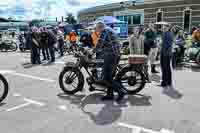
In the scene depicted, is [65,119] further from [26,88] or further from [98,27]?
[26,88]

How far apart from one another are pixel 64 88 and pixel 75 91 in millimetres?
316

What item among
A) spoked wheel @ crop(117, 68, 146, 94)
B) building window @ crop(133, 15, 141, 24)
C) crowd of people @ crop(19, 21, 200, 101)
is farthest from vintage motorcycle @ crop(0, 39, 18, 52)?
building window @ crop(133, 15, 141, 24)

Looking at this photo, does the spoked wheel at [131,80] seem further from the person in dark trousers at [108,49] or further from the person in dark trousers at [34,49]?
the person in dark trousers at [34,49]

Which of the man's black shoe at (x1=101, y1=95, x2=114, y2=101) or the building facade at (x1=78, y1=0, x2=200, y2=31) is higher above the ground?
the building facade at (x1=78, y1=0, x2=200, y2=31)

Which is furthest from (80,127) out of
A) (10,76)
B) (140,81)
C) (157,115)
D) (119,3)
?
(119,3)

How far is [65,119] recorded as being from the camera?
5395 millimetres

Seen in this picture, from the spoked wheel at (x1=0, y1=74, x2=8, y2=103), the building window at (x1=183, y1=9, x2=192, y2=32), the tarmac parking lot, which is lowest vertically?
the tarmac parking lot

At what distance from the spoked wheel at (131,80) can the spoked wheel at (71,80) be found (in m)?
0.96

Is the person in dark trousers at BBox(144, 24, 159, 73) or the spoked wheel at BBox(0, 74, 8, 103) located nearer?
the spoked wheel at BBox(0, 74, 8, 103)

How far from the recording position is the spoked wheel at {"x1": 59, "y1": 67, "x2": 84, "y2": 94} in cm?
714

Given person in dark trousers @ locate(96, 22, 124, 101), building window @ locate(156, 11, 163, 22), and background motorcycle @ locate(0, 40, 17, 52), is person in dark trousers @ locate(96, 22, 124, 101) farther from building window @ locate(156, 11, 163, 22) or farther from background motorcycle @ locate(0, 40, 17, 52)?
building window @ locate(156, 11, 163, 22)

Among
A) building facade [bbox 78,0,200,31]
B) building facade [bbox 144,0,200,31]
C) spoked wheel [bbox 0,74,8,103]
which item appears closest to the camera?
spoked wheel [bbox 0,74,8,103]

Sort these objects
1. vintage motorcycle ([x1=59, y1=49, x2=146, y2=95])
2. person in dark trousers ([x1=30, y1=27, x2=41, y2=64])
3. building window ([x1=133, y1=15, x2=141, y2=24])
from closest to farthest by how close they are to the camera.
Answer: vintage motorcycle ([x1=59, y1=49, x2=146, y2=95])
person in dark trousers ([x1=30, y1=27, x2=41, y2=64])
building window ([x1=133, y1=15, x2=141, y2=24])

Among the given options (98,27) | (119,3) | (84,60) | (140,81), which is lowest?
(140,81)
